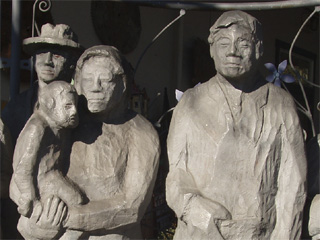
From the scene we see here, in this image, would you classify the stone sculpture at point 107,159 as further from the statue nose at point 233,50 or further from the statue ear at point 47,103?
the statue nose at point 233,50

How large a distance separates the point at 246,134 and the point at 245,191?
0.19 metres

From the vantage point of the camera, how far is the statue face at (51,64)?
2299 mm

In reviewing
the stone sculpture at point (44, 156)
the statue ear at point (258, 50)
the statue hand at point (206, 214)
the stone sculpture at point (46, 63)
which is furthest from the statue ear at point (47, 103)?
the statue ear at point (258, 50)

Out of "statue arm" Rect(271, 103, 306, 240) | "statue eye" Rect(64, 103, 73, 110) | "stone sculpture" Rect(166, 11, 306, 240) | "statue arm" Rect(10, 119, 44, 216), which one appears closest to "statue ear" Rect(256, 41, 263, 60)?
"stone sculpture" Rect(166, 11, 306, 240)

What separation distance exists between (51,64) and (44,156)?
1.50ft

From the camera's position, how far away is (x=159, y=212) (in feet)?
11.7

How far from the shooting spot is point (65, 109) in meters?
1.97

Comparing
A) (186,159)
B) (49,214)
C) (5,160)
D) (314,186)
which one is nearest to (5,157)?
(5,160)

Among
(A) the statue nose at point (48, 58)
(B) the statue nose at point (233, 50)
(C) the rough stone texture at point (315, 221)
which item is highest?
(B) the statue nose at point (233, 50)

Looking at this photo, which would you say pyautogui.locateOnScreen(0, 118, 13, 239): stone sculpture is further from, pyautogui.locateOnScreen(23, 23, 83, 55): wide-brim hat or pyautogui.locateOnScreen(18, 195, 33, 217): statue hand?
pyautogui.locateOnScreen(23, 23, 83, 55): wide-brim hat

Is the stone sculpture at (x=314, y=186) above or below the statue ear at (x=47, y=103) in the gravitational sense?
below

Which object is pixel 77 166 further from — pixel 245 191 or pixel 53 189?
pixel 245 191

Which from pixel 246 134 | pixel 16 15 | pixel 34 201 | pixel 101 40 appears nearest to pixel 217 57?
pixel 246 134

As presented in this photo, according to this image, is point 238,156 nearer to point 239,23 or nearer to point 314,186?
A: point 314,186
